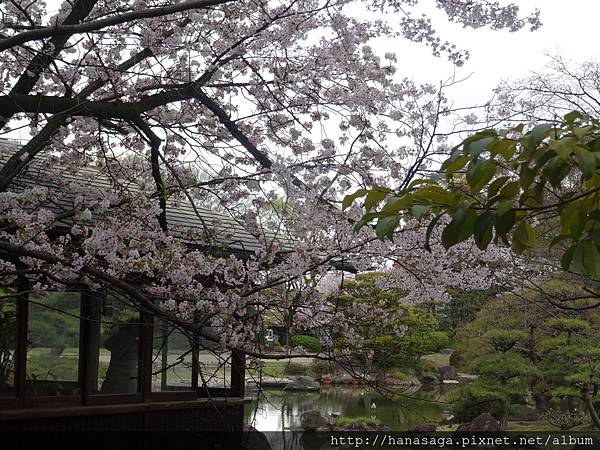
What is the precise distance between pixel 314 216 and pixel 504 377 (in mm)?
6953

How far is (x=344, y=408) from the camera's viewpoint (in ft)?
47.4

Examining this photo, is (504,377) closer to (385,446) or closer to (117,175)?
(385,446)

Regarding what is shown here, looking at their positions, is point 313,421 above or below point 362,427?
above

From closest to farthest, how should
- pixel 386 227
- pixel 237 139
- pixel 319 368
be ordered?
pixel 386 227
pixel 237 139
pixel 319 368

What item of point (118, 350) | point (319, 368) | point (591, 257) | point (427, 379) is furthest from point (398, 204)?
point (319, 368)

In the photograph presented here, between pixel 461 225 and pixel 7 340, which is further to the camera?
pixel 7 340

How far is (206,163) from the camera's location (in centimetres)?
450

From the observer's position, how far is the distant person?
6632 mm

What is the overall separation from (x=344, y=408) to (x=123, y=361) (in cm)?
855

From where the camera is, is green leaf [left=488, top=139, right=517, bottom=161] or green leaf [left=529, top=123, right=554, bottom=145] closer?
green leaf [left=529, top=123, right=554, bottom=145]

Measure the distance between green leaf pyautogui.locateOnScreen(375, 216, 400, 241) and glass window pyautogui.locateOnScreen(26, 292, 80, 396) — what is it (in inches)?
201

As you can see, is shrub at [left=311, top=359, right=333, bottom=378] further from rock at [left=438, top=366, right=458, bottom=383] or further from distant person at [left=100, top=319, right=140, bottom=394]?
distant person at [left=100, top=319, right=140, bottom=394]

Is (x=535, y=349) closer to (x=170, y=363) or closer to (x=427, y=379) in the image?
(x=170, y=363)

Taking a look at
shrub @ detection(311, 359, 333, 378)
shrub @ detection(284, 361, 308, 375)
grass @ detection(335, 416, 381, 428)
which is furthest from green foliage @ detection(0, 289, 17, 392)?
shrub @ detection(284, 361, 308, 375)
